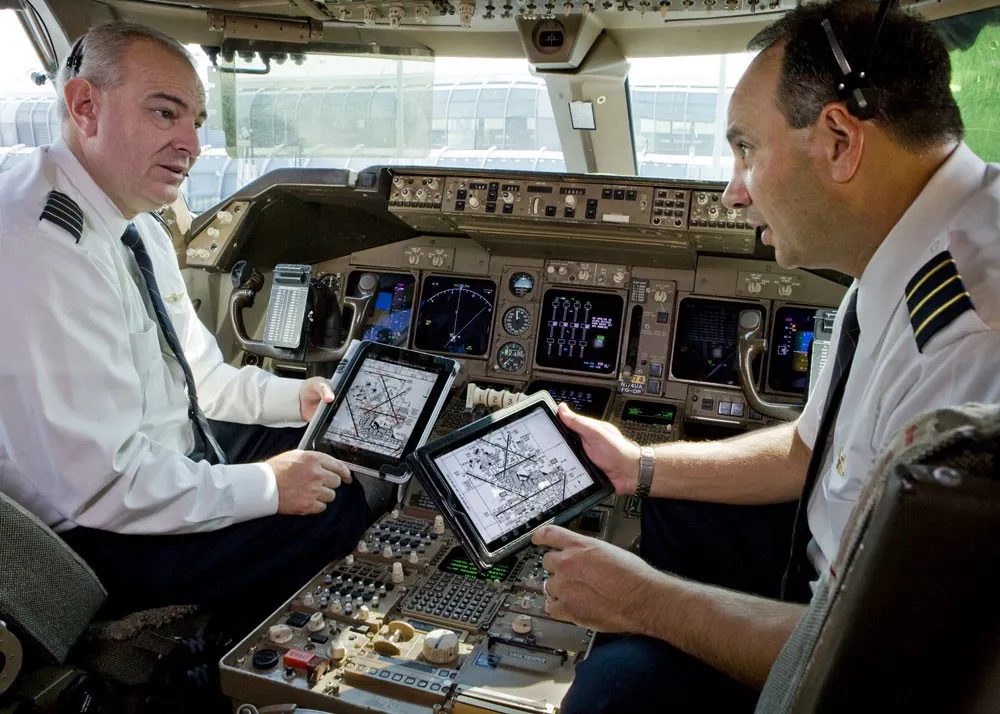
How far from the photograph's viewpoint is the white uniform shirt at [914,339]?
1013mm

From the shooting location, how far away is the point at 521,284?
303cm

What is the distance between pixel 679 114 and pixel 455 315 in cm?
134

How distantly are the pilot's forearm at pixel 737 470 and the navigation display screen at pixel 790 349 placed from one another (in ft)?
3.36

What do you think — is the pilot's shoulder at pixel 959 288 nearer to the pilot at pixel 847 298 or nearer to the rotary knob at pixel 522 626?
the pilot at pixel 847 298

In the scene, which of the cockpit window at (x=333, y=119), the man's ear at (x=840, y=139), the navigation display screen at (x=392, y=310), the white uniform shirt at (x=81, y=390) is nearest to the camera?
the man's ear at (x=840, y=139)

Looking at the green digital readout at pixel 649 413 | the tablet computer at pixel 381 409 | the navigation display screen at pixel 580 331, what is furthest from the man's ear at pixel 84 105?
the green digital readout at pixel 649 413

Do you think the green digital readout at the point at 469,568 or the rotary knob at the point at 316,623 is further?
the green digital readout at the point at 469,568

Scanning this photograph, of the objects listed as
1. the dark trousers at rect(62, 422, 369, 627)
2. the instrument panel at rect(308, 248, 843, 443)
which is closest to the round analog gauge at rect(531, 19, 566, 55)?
the instrument panel at rect(308, 248, 843, 443)

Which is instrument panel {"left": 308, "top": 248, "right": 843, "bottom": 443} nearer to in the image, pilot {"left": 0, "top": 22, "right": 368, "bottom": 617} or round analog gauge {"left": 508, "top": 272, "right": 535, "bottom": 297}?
round analog gauge {"left": 508, "top": 272, "right": 535, "bottom": 297}

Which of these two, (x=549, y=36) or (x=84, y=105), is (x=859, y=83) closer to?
(x=84, y=105)

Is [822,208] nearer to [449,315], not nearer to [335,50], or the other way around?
[449,315]

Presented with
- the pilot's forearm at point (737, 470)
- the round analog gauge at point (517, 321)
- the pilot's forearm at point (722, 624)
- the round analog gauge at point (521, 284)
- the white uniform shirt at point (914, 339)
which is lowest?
the pilot's forearm at point (722, 624)

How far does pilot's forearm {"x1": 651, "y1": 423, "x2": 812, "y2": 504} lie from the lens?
1646 mm

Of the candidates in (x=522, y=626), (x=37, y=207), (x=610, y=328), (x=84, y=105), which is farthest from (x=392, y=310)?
(x=522, y=626)
